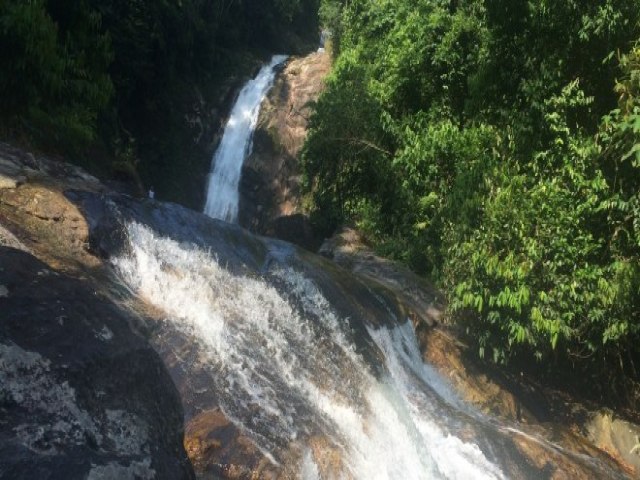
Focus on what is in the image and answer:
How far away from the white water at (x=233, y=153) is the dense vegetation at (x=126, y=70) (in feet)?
2.52

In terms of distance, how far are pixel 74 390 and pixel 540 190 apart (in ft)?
22.7

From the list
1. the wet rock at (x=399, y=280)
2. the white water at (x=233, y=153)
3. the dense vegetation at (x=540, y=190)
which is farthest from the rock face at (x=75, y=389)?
the white water at (x=233, y=153)

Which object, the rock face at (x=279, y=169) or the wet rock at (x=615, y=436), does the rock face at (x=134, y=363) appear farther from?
the rock face at (x=279, y=169)

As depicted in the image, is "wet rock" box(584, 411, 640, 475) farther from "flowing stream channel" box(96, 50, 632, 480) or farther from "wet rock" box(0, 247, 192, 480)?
"wet rock" box(0, 247, 192, 480)

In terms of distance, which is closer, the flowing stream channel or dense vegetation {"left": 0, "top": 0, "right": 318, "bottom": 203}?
the flowing stream channel

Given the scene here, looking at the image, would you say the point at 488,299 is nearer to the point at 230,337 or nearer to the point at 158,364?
the point at 230,337

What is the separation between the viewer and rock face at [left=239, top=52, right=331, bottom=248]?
711 inches

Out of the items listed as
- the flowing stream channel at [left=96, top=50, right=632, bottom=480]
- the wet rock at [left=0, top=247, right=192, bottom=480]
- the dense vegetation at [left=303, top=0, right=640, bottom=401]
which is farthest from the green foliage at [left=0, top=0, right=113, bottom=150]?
the dense vegetation at [left=303, top=0, right=640, bottom=401]

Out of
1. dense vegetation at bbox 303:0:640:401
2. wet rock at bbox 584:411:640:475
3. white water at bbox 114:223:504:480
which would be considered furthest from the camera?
wet rock at bbox 584:411:640:475

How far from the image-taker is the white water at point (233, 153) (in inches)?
749

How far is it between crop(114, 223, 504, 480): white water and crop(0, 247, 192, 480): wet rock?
4.30 ft

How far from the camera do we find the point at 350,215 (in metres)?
15.1

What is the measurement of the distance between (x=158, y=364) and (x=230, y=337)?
2.00m

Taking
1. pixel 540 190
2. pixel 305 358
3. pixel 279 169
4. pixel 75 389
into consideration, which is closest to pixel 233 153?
pixel 279 169
